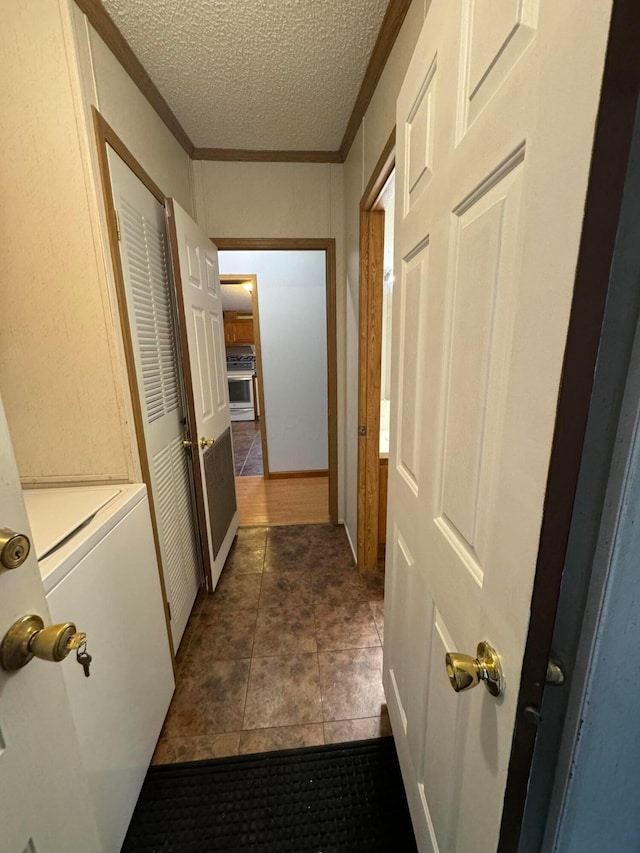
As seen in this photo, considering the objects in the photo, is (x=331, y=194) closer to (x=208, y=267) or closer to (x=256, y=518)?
(x=208, y=267)

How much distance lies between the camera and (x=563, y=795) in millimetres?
480

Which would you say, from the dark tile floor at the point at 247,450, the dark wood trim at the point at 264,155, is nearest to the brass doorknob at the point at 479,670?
the dark wood trim at the point at 264,155

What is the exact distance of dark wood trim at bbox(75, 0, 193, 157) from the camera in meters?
1.07

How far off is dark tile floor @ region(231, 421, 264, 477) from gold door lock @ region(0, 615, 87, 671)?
3.30 metres

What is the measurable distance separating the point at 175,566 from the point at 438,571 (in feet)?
4.34

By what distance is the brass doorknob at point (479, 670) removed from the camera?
1.52 feet

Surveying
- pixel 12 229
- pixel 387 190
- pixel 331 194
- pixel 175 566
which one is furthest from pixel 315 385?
pixel 12 229

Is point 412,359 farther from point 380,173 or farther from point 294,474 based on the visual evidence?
point 294,474

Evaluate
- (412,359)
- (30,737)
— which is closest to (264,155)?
(412,359)

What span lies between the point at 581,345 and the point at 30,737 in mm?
876

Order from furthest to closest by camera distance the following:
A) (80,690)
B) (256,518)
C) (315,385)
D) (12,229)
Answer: (315,385) → (256,518) → (12,229) → (80,690)

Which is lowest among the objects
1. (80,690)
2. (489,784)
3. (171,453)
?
(80,690)

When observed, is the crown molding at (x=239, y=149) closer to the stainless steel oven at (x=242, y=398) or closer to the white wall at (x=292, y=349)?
the white wall at (x=292, y=349)

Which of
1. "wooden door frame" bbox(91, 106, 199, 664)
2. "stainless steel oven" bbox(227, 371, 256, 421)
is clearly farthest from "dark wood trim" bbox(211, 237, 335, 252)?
"stainless steel oven" bbox(227, 371, 256, 421)
